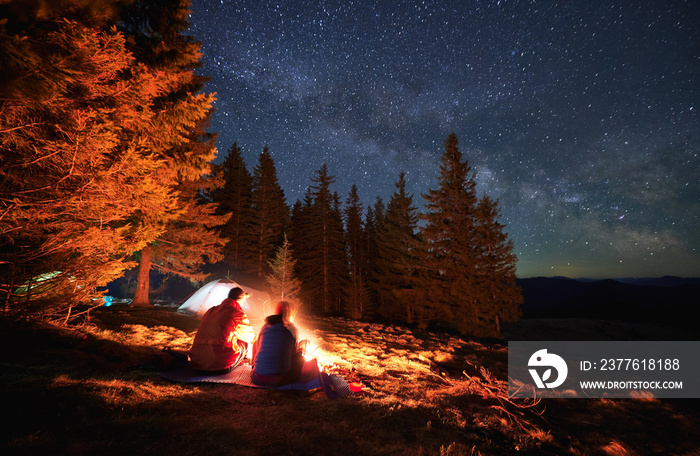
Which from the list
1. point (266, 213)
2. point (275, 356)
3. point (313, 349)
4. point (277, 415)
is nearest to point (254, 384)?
point (275, 356)

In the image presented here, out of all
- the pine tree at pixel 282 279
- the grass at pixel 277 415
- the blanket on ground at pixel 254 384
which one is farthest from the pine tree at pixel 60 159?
the pine tree at pixel 282 279

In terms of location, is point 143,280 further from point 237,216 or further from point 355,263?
point 355,263

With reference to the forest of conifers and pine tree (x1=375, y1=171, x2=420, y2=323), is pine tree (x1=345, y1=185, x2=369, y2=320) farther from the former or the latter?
the forest of conifers

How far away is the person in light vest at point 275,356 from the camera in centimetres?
462

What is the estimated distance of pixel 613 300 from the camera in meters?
62.2

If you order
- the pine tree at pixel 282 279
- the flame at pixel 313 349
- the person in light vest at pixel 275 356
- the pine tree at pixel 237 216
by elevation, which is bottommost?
the flame at pixel 313 349

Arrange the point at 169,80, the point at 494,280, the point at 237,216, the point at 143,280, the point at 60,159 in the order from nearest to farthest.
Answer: the point at 60,159 → the point at 169,80 → the point at 143,280 → the point at 494,280 → the point at 237,216

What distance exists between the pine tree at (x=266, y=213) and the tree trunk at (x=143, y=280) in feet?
43.4

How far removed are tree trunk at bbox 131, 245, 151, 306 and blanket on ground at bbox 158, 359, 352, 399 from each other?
383 inches

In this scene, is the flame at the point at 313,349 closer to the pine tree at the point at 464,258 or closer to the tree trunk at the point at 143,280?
the tree trunk at the point at 143,280

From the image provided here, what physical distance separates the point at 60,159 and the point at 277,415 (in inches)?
246

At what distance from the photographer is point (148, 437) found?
267 centimetres

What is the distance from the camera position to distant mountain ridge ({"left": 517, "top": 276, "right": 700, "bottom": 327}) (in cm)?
3412

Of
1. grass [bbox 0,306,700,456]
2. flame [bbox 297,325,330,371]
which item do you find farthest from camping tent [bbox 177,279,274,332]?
grass [bbox 0,306,700,456]
